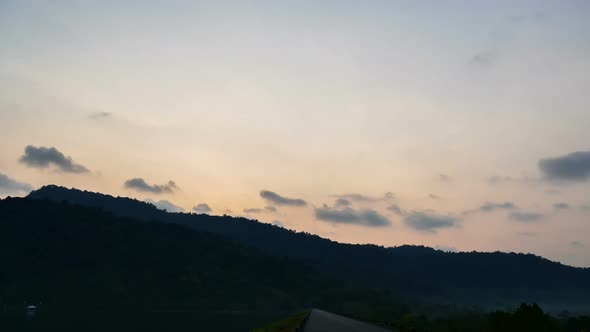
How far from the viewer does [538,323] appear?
38906 mm

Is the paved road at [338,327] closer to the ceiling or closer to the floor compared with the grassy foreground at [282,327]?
closer to the ceiling

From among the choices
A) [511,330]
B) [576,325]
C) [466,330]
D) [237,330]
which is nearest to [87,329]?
[237,330]

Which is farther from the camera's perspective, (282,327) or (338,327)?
(282,327)

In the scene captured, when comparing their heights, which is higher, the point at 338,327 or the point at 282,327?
the point at 338,327

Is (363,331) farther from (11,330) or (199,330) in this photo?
(11,330)

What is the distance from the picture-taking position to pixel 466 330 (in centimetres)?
7181

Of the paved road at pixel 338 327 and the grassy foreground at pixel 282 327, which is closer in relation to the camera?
the paved road at pixel 338 327

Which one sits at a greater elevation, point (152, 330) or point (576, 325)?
point (576, 325)

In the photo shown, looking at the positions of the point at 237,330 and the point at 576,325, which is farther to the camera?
the point at 237,330

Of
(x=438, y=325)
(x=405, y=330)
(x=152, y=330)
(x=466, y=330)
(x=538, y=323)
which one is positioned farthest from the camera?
(x=152, y=330)

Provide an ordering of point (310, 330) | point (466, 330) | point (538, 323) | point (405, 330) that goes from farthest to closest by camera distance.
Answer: point (466, 330)
point (405, 330)
point (310, 330)
point (538, 323)

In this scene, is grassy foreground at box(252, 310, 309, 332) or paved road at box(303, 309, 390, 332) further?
grassy foreground at box(252, 310, 309, 332)

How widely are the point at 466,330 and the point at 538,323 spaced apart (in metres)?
34.5

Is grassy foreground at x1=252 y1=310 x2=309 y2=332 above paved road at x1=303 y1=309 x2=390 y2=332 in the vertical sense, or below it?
below
